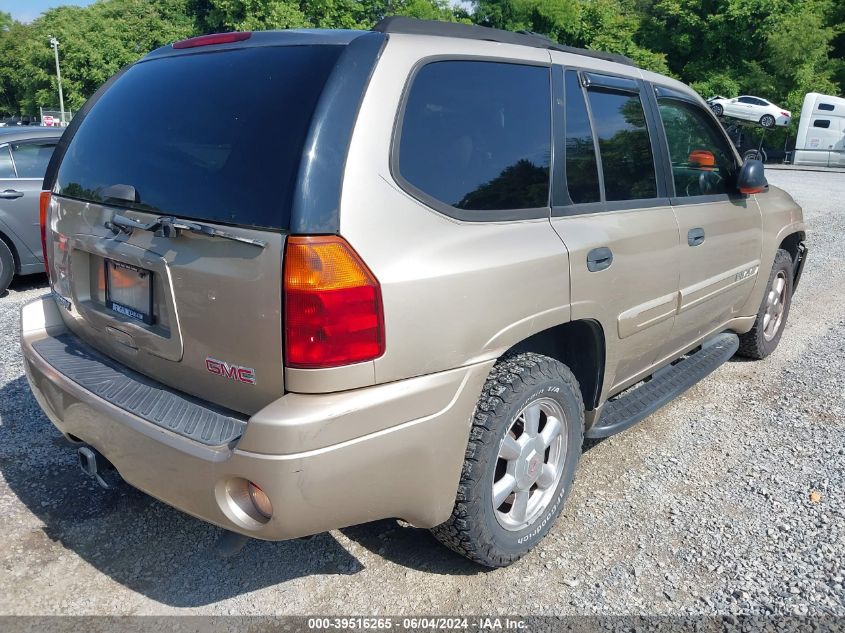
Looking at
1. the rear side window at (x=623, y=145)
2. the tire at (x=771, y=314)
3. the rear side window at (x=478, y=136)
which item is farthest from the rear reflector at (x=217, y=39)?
the tire at (x=771, y=314)

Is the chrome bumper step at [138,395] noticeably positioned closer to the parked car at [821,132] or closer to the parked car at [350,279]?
the parked car at [350,279]

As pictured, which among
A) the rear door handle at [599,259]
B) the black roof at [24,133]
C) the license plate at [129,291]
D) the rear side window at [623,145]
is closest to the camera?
the license plate at [129,291]

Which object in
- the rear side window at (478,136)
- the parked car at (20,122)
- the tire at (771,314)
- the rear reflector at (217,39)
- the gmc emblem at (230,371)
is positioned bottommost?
the parked car at (20,122)

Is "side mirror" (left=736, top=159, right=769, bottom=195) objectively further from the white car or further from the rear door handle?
the white car

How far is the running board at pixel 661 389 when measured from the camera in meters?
3.21

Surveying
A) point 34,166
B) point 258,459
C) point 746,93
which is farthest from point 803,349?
point 746,93

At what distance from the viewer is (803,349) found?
552 cm

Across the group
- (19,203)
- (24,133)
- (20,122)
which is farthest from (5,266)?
(20,122)

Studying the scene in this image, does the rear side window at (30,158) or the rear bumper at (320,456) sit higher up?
the rear side window at (30,158)

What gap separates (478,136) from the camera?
2.47m

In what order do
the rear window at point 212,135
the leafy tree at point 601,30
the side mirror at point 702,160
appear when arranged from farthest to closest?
the leafy tree at point 601,30 < the side mirror at point 702,160 < the rear window at point 212,135

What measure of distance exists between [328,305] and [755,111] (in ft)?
121

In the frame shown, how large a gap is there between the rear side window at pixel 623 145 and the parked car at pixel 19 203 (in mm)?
5806

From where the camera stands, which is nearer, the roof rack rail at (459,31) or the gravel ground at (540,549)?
the roof rack rail at (459,31)
